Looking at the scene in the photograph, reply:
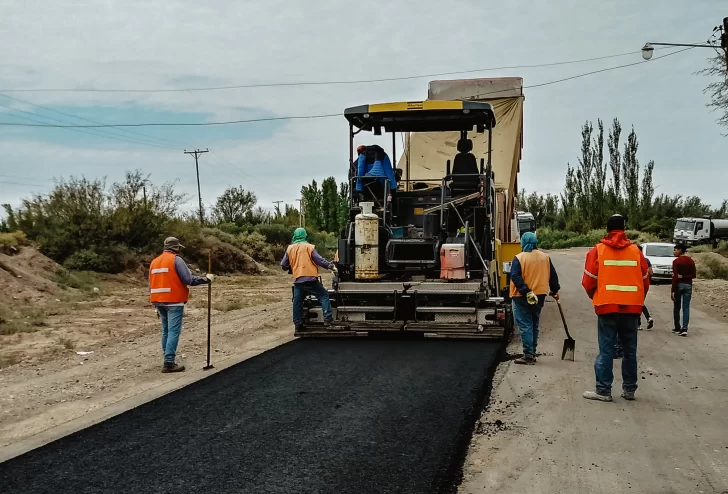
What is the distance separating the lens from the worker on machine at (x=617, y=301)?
647 centimetres

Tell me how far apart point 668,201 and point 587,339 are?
4769 cm

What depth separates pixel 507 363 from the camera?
8.41m

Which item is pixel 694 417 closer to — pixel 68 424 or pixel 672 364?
pixel 672 364

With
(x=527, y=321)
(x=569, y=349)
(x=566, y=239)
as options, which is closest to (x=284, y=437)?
(x=527, y=321)

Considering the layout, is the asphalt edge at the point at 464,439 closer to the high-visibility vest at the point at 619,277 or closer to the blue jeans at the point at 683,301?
the high-visibility vest at the point at 619,277

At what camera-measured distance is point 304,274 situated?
1038cm

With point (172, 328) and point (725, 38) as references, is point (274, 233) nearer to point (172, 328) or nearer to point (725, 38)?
point (725, 38)

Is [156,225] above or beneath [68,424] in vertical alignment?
above

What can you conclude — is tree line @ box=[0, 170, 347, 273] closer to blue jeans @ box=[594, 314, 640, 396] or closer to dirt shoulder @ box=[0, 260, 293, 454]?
dirt shoulder @ box=[0, 260, 293, 454]

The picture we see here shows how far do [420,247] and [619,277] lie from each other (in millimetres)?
4366

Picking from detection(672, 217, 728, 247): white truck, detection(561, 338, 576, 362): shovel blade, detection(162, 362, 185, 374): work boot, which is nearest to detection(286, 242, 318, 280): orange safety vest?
detection(162, 362, 185, 374): work boot

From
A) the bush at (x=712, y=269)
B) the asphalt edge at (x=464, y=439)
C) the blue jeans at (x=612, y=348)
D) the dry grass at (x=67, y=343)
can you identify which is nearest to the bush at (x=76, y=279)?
the dry grass at (x=67, y=343)

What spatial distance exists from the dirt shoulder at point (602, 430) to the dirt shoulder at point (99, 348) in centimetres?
353

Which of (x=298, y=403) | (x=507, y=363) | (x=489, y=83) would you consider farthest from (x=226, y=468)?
(x=489, y=83)
